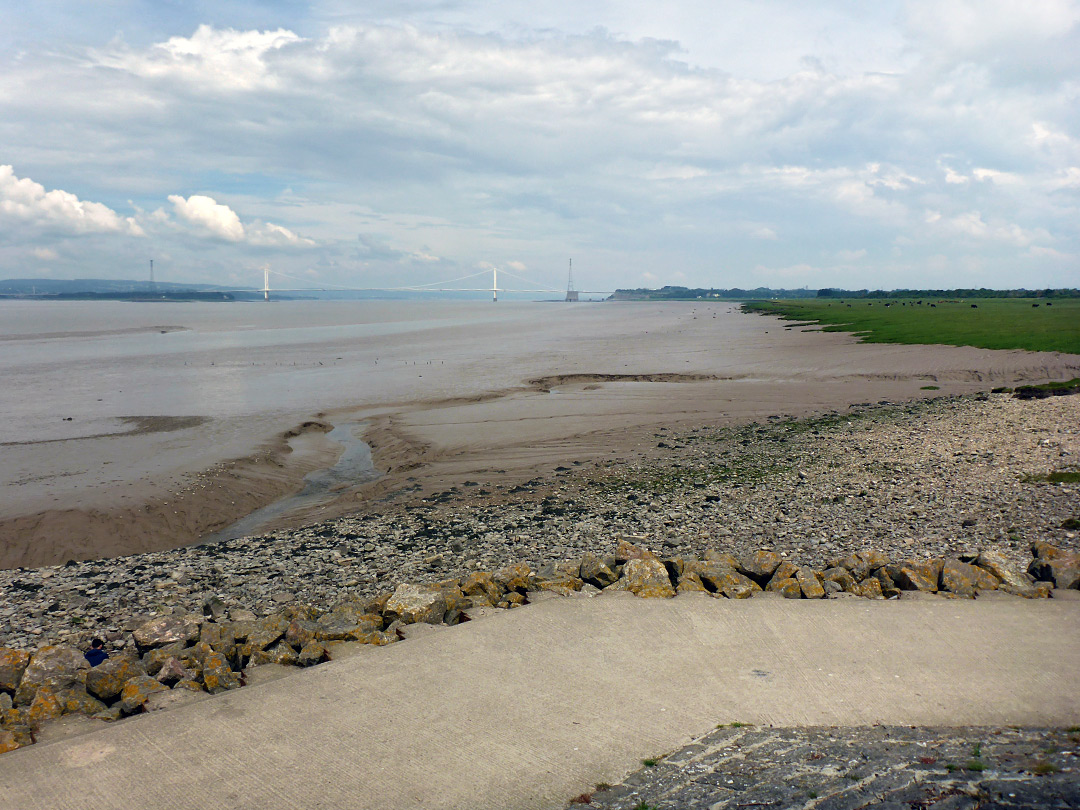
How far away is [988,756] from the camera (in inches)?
190

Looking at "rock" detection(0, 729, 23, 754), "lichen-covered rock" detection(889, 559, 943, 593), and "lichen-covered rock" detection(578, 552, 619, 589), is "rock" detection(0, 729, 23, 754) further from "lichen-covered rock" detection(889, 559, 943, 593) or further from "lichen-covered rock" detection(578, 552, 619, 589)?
"lichen-covered rock" detection(889, 559, 943, 593)

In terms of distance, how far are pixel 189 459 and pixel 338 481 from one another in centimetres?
432

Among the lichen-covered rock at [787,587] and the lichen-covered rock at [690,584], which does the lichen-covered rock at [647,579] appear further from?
the lichen-covered rock at [787,587]

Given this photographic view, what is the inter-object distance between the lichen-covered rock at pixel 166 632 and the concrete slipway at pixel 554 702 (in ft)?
5.15

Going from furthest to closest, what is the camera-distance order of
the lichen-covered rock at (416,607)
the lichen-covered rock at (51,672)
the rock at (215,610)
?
the rock at (215,610)
the lichen-covered rock at (416,607)
the lichen-covered rock at (51,672)

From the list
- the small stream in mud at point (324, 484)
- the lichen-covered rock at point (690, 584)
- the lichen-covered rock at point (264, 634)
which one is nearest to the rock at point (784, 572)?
the lichen-covered rock at point (690, 584)

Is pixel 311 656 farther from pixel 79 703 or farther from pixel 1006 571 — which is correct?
pixel 1006 571

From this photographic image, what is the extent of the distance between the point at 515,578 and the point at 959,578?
5.17 meters

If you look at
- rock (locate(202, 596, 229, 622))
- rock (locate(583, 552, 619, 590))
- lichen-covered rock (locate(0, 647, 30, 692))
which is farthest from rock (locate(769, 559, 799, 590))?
lichen-covered rock (locate(0, 647, 30, 692))

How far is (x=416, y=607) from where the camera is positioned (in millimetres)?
7594

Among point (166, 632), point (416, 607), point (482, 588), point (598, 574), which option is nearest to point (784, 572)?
point (598, 574)

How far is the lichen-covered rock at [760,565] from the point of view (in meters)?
8.34

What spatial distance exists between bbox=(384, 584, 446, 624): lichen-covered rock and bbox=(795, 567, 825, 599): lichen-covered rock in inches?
162

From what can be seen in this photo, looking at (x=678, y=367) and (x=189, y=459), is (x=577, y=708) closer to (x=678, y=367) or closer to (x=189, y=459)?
(x=189, y=459)
